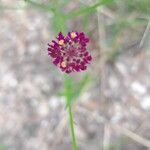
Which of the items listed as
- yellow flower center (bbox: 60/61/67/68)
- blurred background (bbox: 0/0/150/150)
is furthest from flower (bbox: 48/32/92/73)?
blurred background (bbox: 0/0/150/150)

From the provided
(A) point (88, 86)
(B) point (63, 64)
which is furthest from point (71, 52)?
(A) point (88, 86)

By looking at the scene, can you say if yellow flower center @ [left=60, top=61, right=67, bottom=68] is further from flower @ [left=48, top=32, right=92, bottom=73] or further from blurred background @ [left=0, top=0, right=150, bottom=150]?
blurred background @ [left=0, top=0, right=150, bottom=150]

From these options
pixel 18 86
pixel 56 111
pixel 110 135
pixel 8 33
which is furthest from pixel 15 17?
pixel 110 135

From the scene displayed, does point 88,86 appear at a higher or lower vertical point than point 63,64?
higher

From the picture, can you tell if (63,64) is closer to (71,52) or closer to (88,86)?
(71,52)

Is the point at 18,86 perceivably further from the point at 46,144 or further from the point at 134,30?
the point at 134,30

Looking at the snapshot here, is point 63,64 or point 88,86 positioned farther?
point 88,86

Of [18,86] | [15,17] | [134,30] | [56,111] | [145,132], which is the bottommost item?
[145,132]

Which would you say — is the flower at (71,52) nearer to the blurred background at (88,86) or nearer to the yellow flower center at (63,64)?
the yellow flower center at (63,64)
